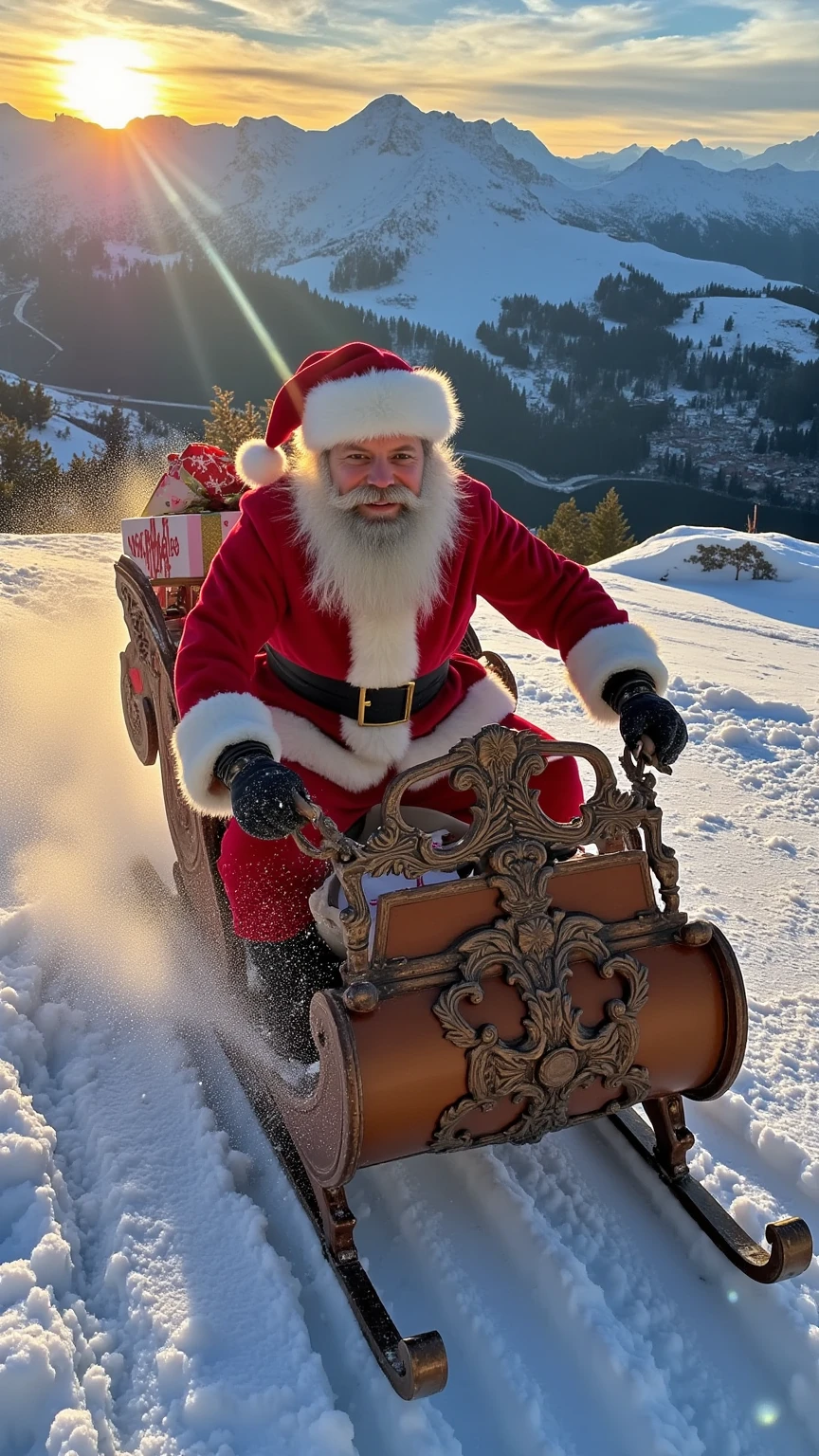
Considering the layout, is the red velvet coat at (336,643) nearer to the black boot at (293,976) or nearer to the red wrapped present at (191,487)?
the black boot at (293,976)

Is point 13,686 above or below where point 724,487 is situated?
above

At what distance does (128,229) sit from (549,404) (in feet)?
357

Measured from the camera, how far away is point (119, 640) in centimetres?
506

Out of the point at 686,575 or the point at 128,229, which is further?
the point at 128,229

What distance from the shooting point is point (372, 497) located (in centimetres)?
222

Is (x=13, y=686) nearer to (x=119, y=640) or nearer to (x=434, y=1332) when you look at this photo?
(x=119, y=640)

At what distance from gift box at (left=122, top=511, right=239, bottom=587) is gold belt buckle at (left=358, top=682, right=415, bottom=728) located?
4.37 ft

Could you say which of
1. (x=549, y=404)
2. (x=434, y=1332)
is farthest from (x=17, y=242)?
(x=434, y=1332)

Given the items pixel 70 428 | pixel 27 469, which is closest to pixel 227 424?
pixel 27 469

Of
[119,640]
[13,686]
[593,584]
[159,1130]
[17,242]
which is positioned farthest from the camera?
[17,242]

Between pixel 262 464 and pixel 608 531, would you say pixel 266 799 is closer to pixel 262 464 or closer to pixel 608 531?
pixel 262 464

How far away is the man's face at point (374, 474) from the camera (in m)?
2.23

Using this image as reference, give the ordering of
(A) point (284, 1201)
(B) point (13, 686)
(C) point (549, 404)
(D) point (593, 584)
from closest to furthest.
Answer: (A) point (284, 1201) < (D) point (593, 584) < (B) point (13, 686) < (C) point (549, 404)

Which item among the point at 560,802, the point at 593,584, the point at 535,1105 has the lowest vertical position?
the point at 535,1105
